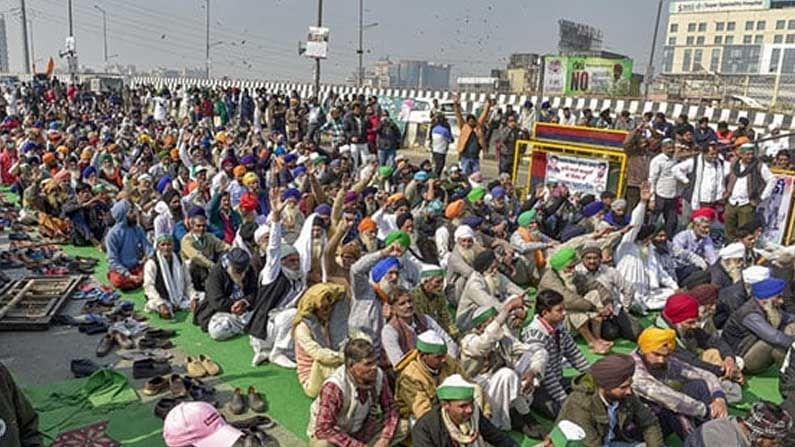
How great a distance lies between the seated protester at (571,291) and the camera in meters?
6.08

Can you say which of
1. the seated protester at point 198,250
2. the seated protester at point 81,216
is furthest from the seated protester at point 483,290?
the seated protester at point 81,216

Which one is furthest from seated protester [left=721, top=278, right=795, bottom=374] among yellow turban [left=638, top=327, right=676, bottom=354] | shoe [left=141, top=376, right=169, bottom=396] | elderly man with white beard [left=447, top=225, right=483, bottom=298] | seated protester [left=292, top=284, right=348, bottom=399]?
shoe [left=141, top=376, right=169, bottom=396]

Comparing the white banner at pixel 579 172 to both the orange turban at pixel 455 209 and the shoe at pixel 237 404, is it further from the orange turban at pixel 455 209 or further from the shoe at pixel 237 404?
the shoe at pixel 237 404

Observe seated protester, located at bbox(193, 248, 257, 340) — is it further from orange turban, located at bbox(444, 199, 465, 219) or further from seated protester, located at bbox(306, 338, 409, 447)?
orange turban, located at bbox(444, 199, 465, 219)

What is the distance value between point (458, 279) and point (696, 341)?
236 centimetres

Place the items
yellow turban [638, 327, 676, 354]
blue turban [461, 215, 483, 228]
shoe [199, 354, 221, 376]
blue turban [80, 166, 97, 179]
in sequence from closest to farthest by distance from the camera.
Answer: yellow turban [638, 327, 676, 354] < shoe [199, 354, 221, 376] < blue turban [461, 215, 483, 228] < blue turban [80, 166, 97, 179]

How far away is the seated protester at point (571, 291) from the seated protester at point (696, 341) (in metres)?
0.76

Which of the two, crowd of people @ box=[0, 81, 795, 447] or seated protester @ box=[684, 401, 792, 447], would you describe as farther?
crowd of people @ box=[0, 81, 795, 447]

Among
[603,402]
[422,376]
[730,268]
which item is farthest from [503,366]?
[730,268]

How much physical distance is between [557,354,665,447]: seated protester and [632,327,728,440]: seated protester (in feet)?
0.95

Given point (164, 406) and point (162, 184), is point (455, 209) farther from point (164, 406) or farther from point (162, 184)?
point (162, 184)

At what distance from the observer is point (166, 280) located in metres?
6.98

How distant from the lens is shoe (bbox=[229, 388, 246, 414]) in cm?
483

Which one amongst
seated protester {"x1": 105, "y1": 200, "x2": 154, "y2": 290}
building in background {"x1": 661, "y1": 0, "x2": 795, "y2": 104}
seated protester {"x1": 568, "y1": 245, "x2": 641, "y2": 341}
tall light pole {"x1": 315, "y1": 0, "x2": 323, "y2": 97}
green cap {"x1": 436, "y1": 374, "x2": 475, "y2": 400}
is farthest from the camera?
building in background {"x1": 661, "y1": 0, "x2": 795, "y2": 104}
